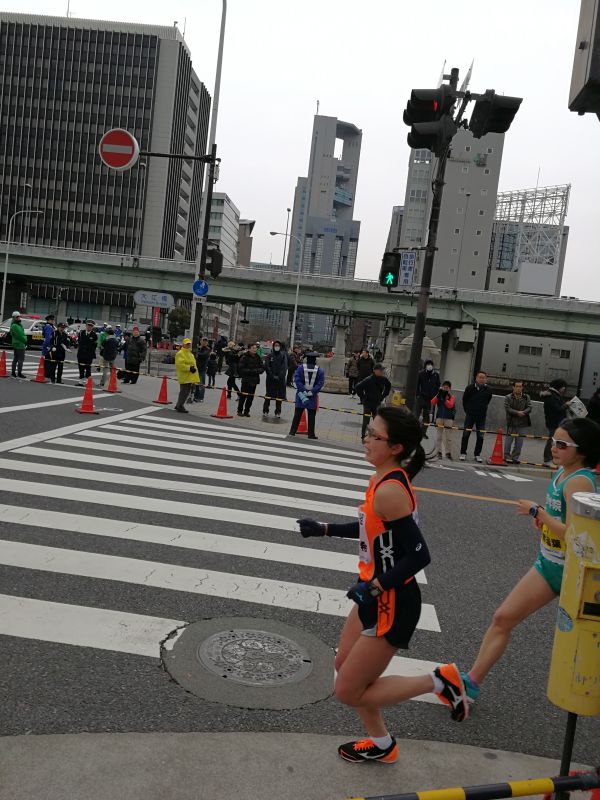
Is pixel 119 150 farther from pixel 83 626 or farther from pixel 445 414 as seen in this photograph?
pixel 83 626

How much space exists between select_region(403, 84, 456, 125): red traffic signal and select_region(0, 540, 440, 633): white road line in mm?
7094

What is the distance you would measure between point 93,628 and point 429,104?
8347 mm

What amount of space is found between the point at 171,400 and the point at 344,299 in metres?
39.0

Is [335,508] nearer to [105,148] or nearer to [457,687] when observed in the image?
[457,687]

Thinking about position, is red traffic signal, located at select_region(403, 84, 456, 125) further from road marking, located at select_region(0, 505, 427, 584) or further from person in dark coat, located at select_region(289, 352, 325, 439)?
road marking, located at select_region(0, 505, 427, 584)

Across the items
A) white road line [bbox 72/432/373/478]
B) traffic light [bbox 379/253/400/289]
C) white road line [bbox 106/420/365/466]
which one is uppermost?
traffic light [bbox 379/253/400/289]

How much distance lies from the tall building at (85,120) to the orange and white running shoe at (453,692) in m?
119

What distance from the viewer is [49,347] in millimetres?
21516

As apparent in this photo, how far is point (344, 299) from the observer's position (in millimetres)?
57625

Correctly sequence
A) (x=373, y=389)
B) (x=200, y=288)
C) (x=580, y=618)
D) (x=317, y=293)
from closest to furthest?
1. (x=580, y=618)
2. (x=373, y=389)
3. (x=200, y=288)
4. (x=317, y=293)

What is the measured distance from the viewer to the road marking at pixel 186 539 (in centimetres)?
643

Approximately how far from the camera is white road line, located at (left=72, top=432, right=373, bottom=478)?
1171 cm

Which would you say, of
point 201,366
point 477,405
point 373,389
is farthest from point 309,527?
point 201,366

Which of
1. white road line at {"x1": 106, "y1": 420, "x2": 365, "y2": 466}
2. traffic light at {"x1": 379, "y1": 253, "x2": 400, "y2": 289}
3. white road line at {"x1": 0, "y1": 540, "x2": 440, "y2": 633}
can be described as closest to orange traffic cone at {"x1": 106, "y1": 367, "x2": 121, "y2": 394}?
white road line at {"x1": 106, "y1": 420, "x2": 365, "y2": 466}
